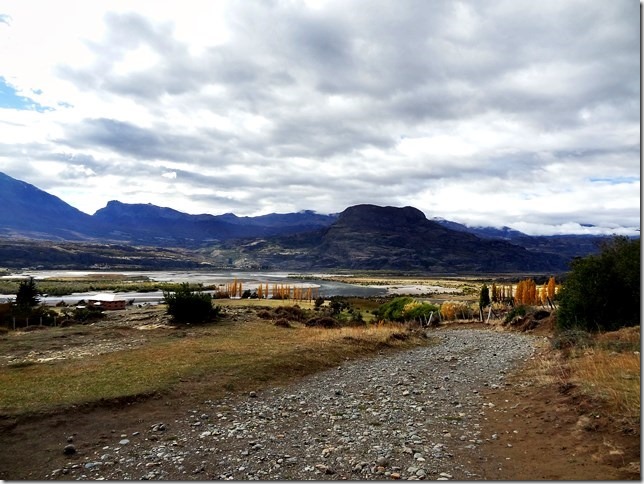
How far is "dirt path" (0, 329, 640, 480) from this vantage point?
8711mm

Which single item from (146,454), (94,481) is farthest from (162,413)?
(94,481)

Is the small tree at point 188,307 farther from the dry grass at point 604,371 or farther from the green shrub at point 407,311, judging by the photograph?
the green shrub at point 407,311

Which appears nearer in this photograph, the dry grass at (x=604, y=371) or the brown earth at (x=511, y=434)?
the brown earth at (x=511, y=434)

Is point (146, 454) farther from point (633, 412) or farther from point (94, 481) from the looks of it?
point (633, 412)

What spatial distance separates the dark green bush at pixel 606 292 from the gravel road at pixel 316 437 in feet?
50.0

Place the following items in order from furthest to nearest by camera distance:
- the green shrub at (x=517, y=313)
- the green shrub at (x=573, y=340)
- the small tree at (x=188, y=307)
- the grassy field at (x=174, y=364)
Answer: the green shrub at (x=517, y=313)
the small tree at (x=188, y=307)
the green shrub at (x=573, y=340)
the grassy field at (x=174, y=364)

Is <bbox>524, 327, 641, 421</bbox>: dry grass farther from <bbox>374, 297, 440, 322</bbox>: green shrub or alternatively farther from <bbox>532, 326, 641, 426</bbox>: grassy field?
<bbox>374, 297, 440, 322</bbox>: green shrub

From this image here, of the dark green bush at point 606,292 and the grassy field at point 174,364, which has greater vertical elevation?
the dark green bush at point 606,292

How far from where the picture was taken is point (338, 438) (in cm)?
1079

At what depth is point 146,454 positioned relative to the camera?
10.0 metres

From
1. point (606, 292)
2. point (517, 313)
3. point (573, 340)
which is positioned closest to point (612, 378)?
point (573, 340)

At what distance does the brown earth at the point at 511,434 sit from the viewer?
26.8ft

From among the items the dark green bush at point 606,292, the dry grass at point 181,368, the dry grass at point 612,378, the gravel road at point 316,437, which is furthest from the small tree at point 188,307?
the dry grass at point 612,378

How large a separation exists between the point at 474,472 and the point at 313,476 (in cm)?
307
